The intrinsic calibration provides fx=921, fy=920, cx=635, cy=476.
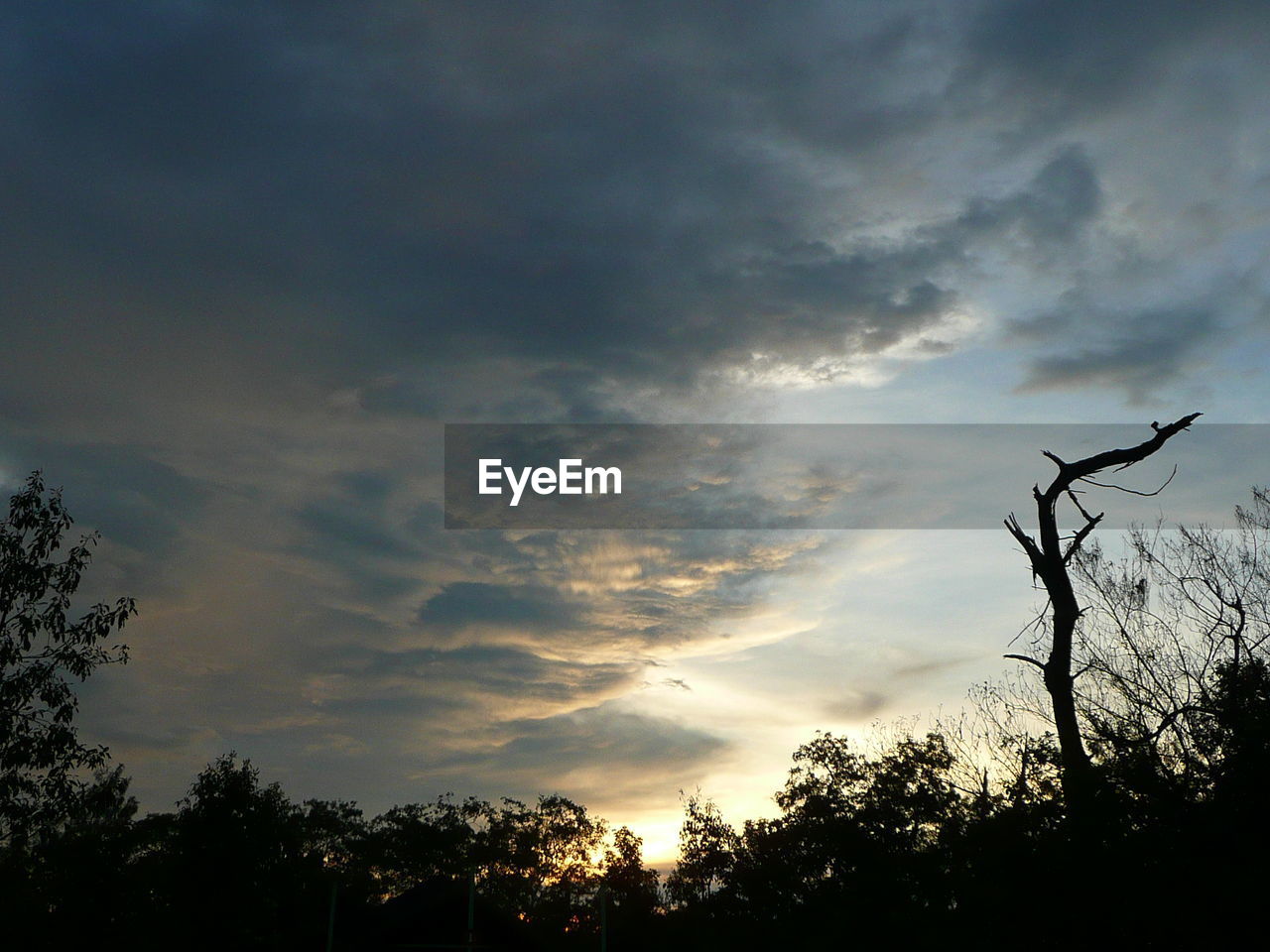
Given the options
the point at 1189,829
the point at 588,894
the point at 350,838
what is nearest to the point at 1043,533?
the point at 1189,829

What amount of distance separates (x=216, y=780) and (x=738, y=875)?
18.8m

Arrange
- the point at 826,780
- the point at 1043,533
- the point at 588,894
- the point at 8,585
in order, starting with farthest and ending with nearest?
the point at 588,894 < the point at 826,780 < the point at 1043,533 < the point at 8,585

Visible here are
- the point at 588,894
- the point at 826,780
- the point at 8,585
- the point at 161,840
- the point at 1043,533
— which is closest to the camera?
the point at 8,585

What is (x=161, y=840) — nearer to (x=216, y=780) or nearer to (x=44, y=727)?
(x=216, y=780)

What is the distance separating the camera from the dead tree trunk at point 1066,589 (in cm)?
1681

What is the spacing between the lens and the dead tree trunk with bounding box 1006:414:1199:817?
16812 mm

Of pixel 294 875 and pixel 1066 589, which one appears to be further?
pixel 294 875

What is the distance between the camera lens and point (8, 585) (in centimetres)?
1620

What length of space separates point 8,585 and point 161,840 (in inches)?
1091

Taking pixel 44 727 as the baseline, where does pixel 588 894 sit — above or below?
below

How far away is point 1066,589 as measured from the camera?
1752cm

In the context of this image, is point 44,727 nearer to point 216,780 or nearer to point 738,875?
point 216,780

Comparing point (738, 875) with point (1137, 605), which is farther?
point (738, 875)

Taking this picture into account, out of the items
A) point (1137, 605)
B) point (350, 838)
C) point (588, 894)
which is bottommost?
point (588, 894)
